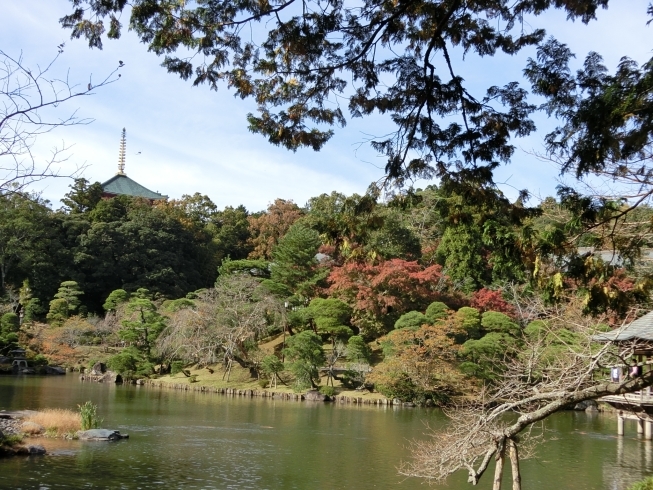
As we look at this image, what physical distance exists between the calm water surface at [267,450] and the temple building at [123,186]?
2635cm

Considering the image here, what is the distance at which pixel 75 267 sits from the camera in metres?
32.6

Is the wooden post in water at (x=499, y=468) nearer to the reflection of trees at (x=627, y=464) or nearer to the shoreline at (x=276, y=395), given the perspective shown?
the reflection of trees at (x=627, y=464)

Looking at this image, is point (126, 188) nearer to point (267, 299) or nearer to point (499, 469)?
point (267, 299)

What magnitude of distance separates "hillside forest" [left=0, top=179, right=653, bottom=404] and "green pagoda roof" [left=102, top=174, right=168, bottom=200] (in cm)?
694

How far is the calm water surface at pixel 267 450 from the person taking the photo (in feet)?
32.1

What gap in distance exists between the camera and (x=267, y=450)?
12320 mm

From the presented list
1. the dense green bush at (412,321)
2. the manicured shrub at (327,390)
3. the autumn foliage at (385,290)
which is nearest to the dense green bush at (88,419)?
the manicured shrub at (327,390)

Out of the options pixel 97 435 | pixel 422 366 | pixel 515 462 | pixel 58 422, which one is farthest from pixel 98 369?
pixel 515 462

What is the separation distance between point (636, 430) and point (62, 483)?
48.8ft

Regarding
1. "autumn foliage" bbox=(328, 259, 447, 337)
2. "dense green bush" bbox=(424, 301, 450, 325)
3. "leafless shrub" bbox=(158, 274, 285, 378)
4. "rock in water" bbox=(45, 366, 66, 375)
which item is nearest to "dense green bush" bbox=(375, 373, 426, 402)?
"dense green bush" bbox=(424, 301, 450, 325)

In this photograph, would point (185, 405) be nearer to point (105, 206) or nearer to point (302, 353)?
point (302, 353)

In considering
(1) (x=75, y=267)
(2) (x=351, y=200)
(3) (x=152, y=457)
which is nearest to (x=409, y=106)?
(2) (x=351, y=200)

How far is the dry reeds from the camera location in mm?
12617

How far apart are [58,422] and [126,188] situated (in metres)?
34.4
